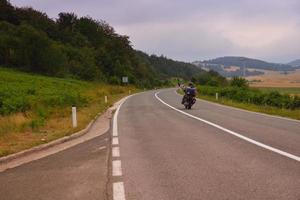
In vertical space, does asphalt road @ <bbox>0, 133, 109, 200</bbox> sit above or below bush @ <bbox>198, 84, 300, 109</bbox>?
above

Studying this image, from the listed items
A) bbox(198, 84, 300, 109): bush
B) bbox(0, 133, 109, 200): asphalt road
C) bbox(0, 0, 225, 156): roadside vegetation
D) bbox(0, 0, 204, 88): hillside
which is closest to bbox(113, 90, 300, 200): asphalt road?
bbox(0, 133, 109, 200): asphalt road

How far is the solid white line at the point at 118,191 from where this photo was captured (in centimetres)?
700

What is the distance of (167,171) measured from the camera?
880 cm

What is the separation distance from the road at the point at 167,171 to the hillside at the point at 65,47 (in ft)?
222

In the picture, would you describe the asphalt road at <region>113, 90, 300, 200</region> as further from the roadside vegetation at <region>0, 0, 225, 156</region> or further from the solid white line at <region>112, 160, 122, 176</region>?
the roadside vegetation at <region>0, 0, 225, 156</region>

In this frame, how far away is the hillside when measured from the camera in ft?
259

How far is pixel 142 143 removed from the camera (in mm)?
13273

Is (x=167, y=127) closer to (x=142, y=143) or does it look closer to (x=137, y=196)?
(x=142, y=143)

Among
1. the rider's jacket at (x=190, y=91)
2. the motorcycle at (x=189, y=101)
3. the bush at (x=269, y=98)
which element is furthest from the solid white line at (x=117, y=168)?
the bush at (x=269, y=98)

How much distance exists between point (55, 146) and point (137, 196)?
23.1 ft

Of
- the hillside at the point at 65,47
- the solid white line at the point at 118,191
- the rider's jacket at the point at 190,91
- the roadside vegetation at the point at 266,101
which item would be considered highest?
the hillside at the point at 65,47

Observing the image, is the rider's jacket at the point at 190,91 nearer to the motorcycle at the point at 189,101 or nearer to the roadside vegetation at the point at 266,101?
the motorcycle at the point at 189,101

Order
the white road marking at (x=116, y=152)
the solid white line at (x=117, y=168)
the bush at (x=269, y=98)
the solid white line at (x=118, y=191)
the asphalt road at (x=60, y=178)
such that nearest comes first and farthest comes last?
1. the solid white line at (x=118, y=191)
2. the asphalt road at (x=60, y=178)
3. the solid white line at (x=117, y=168)
4. the white road marking at (x=116, y=152)
5. the bush at (x=269, y=98)

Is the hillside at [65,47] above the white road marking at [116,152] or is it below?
above
